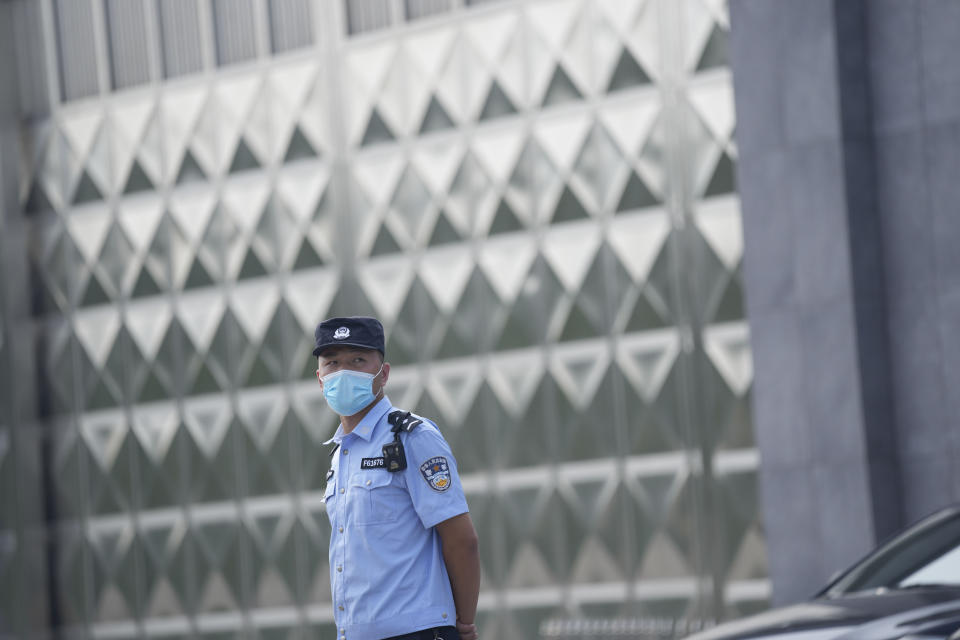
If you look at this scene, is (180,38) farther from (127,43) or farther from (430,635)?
(430,635)

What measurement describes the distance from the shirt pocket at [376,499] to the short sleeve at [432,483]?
59 millimetres

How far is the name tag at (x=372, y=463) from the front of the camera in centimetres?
458

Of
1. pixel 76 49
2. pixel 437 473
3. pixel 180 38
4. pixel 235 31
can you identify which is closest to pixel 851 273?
pixel 437 473

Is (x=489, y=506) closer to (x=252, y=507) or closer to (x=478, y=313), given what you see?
(x=478, y=313)

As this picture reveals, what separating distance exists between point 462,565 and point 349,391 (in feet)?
2.26

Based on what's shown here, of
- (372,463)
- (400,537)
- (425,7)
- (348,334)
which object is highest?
(425,7)

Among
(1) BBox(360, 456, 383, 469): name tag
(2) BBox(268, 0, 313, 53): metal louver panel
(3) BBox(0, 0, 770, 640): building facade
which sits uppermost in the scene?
(2) BBox(268, 0, 313, 53): metal louver panel

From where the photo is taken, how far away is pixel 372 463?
4598 mm

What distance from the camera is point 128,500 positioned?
42.4ft

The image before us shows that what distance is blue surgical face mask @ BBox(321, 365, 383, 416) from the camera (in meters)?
4.72

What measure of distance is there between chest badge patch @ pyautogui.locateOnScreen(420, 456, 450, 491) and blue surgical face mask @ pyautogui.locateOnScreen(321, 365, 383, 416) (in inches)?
13.7

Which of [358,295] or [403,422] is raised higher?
[358,295]

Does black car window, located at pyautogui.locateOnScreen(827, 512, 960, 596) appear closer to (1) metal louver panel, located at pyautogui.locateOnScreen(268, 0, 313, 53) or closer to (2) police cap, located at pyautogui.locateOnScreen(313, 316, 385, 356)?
(2) police cap, located at pyautogui.locateOnScreen(313, 316, 385, 356)

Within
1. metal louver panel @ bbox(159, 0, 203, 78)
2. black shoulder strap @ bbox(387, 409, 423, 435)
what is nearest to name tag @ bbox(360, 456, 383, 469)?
black shoulder strap @ bbox(387, 409, 423, 435)
